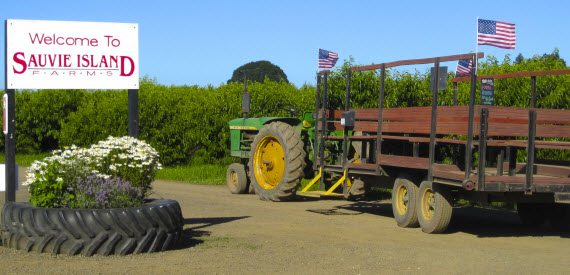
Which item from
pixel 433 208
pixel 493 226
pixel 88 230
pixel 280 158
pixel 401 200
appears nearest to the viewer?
pixel 88 230

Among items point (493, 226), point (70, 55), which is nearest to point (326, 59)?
point (493, 226)

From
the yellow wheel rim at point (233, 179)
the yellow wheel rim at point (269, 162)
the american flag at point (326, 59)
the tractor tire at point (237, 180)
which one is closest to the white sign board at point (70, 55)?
the yellow wheel rim at point (269, 162)

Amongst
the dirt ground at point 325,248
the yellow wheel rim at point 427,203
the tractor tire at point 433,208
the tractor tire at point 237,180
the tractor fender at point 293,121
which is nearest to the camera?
the dirt ground at point 325,248

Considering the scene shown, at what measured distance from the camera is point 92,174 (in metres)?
8.68

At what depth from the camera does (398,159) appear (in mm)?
10664

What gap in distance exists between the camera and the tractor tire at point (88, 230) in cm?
775

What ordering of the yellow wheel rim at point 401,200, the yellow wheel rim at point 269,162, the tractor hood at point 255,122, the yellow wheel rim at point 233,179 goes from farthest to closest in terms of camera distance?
the yellow wheel rim at point 233,179 < the tractor hood at point 255,122 < the yellow wheel rim at point 269,162 < the yellow wheel rim at point 401,200

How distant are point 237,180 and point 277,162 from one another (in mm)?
2174

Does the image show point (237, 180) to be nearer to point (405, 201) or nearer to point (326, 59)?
point (326, 59)

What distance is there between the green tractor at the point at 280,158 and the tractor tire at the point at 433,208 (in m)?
2.68

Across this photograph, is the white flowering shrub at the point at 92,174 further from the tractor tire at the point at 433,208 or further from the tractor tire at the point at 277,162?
the tractor tire at the point at 277,162

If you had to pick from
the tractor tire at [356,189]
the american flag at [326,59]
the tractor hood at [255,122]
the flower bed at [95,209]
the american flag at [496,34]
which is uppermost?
the american flag at [496,34]

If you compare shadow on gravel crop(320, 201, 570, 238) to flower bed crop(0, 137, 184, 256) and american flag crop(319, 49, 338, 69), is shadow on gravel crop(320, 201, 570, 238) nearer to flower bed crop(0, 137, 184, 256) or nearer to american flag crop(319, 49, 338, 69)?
flower bed crop(0, 137, 184, 256)

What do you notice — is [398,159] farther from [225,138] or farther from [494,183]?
[225,138]
